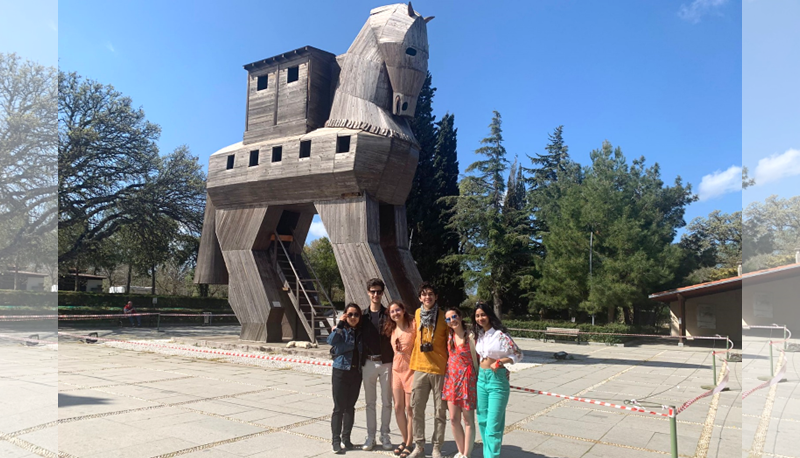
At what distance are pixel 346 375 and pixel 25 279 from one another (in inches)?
125

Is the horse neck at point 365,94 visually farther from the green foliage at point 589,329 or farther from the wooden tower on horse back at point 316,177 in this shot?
the green foliage at point 589,329

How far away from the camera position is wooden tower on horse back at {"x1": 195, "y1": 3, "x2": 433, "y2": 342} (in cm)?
1214

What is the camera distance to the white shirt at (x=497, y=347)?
4863mm

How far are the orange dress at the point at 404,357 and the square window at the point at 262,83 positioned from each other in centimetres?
1075

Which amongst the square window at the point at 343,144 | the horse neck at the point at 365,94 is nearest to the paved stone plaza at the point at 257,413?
the square window at the point at 343,144

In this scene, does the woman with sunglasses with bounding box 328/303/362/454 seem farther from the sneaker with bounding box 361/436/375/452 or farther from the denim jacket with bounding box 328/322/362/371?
the sneaker with bounding box 361/436/375/452

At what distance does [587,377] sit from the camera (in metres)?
11.4

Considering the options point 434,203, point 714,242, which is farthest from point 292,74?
point 714,242

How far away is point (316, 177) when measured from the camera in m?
12.6

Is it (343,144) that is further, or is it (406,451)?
(343,144)

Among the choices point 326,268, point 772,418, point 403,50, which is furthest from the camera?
point 326,268

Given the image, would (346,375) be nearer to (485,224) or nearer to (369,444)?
(369,444)

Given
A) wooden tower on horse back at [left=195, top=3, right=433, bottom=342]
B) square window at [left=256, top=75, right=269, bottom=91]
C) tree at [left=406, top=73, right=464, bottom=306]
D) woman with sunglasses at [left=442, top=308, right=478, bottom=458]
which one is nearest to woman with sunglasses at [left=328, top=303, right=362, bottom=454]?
woman with sunglasses at [left=442, top=308, right=478, bottom=458]

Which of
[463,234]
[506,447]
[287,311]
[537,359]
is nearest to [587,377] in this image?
[537,359]
